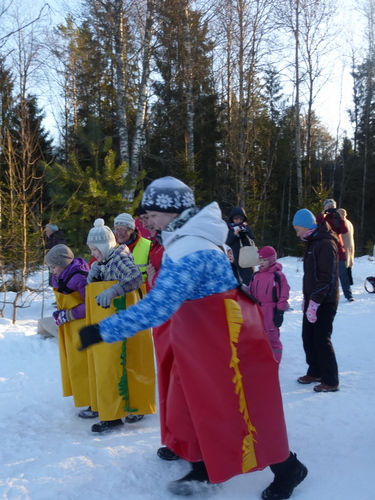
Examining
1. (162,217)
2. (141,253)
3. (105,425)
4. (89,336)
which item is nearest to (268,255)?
(141,253)

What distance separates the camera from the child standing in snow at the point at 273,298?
16.4 ft

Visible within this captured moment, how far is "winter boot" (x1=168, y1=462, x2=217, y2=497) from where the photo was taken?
9.25 ft

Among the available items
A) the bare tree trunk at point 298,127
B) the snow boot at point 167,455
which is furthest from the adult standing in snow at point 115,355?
the bare tree trunk at point 298,127

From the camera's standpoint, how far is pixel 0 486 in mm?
2904

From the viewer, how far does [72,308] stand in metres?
4.10

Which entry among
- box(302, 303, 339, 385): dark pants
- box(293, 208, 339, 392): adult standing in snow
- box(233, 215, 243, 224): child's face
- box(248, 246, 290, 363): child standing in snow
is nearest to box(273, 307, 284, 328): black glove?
box(248, 246, 290, 363): child standing in snow

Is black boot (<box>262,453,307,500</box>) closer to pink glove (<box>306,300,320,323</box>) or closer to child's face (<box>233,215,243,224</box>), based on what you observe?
pink glove (<box>306,300,320,323</box>)

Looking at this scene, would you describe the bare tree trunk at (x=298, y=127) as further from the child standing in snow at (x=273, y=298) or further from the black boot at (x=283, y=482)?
the black boot at (x=283, y=482)

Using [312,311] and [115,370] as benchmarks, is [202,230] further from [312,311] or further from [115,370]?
[312,311]

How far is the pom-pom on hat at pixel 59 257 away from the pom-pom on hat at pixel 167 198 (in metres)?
1.60

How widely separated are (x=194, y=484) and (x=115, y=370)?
1.24 metres

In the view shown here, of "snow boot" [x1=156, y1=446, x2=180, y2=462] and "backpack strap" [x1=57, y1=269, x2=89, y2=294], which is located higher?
"backpack strap" [x1=57, y1=269, x2=89, y2=294]

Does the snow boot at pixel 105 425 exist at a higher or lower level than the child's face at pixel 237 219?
lower

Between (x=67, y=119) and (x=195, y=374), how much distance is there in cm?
2320
